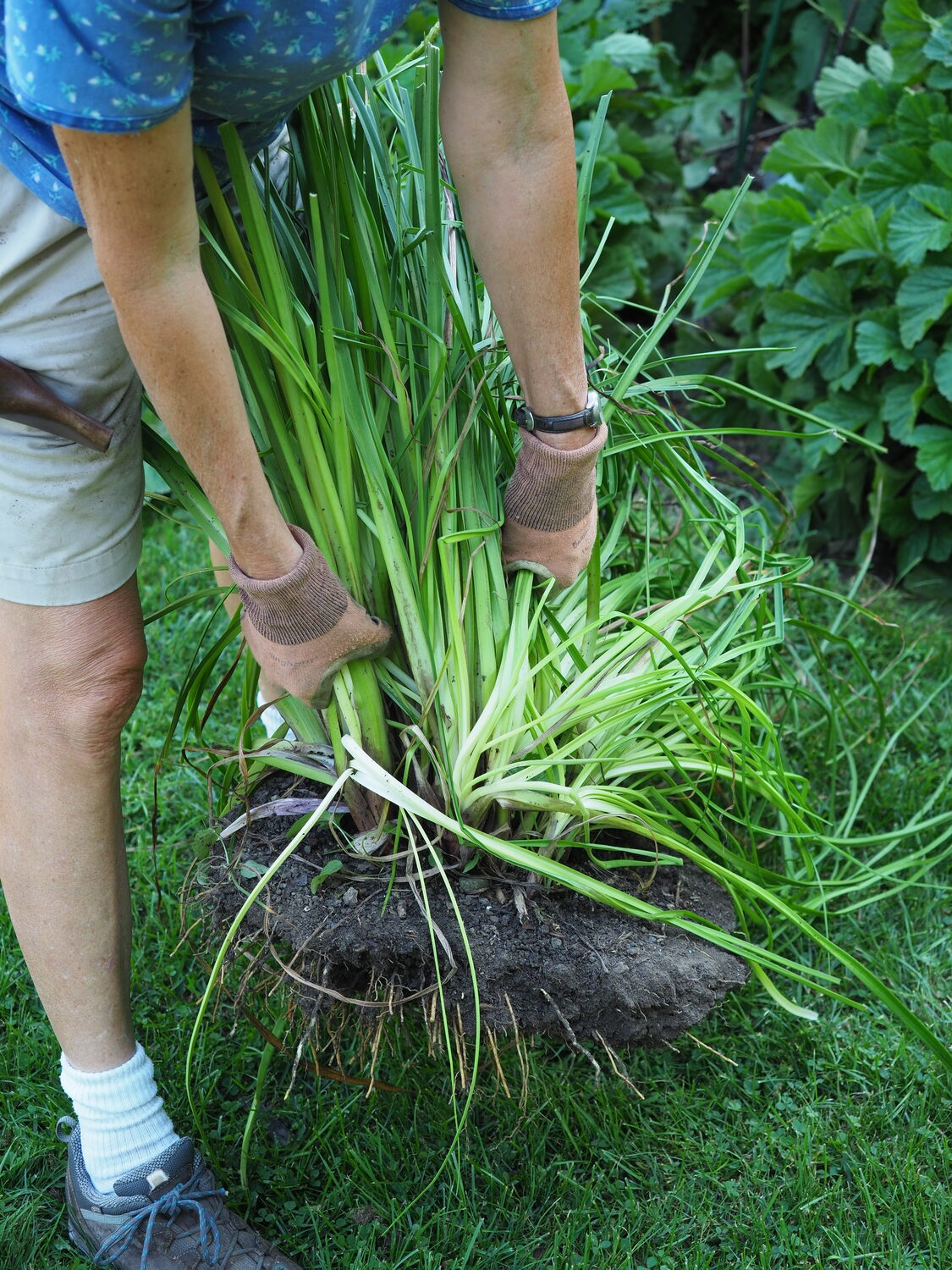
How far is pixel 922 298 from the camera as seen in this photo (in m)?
2.28

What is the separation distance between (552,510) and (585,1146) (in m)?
0.85

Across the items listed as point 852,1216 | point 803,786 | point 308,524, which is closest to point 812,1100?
point 852,1216

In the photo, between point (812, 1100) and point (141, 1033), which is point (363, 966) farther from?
point (812, 1100)

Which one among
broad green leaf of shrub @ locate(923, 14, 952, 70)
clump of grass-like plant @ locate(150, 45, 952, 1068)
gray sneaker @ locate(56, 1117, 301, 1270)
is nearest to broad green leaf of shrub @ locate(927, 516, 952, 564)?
broad green leaf of shrub @ locate(923, 14, 952, 70)

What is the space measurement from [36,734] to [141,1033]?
0.62 metres

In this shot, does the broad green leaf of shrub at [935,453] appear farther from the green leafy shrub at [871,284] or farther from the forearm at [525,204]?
the forearm at [525,204]

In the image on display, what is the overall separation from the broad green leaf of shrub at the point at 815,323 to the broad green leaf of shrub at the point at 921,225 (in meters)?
0.19

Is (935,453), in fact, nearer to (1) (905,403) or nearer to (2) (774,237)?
(1) (905,403)

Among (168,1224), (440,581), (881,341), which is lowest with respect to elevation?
(168,1224)

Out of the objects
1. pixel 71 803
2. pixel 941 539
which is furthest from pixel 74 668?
pixel 941 539

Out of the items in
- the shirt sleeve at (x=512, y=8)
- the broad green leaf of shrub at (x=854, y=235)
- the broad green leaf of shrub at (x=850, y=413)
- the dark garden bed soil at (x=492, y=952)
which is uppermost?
the shirt sleeve at (x=512, y=8)

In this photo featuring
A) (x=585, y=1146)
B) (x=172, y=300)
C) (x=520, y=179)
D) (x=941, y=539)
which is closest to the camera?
(x=172, y=300)

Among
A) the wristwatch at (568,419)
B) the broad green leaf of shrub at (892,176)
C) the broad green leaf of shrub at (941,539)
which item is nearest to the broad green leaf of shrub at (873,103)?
the broad green leaf of shrub at (892,176)

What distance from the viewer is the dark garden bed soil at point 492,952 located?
3.85ft
